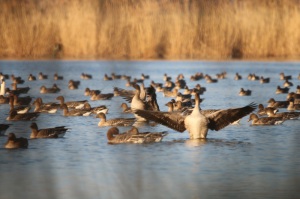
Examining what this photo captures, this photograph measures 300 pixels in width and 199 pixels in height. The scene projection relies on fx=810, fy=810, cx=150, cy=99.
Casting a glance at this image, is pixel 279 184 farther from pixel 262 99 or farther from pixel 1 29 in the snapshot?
pixel 1 29

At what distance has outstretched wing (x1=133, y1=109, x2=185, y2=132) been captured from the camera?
13234mm

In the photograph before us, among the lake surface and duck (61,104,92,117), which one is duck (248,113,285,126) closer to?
the lake surface

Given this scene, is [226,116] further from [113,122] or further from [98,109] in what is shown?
[98,109]

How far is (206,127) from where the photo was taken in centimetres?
1298

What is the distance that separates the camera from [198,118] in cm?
1274

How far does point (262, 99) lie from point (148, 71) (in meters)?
12.0

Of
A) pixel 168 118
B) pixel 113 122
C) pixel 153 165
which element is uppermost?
pixel 168 118

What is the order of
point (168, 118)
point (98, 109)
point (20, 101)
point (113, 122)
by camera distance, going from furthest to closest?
point (20, 101) → point (98, 109) → point (113, 122) → point (168, 118)

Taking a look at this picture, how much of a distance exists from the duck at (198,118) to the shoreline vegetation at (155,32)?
1993 centimetres

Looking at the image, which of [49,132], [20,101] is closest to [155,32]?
[20,101]

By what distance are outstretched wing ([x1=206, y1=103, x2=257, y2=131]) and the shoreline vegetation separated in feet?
65.3

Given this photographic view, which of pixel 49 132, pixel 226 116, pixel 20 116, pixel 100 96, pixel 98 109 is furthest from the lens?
pixel 100 96

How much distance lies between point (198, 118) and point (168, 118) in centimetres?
71

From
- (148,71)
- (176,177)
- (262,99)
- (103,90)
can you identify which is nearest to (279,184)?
(176,177)
